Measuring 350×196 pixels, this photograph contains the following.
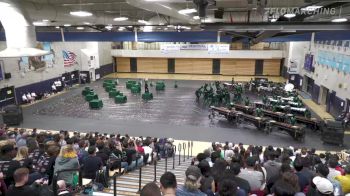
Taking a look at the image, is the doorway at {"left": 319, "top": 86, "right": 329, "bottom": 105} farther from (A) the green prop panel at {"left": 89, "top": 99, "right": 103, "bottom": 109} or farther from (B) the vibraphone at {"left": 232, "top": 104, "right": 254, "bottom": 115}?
(A) the green prop panel at {"left": 89, "top": 99, "right": 103, "bottom": 109}

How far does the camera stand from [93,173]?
637 centimetres

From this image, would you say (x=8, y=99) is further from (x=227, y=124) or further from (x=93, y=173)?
(x=93, y=173)

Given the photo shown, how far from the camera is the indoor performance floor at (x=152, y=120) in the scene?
1460cm

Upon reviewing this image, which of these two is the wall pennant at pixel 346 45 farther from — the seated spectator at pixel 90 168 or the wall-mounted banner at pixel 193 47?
the wall-mounted banner at pixel 193 47

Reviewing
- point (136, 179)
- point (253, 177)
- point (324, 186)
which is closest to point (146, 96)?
point (136, 179)

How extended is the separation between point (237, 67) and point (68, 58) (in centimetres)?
2016

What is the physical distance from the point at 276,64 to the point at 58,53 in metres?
25.1

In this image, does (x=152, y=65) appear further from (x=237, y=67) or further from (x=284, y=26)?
(x=284, y=26)

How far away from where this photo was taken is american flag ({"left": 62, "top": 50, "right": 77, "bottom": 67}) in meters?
28.3

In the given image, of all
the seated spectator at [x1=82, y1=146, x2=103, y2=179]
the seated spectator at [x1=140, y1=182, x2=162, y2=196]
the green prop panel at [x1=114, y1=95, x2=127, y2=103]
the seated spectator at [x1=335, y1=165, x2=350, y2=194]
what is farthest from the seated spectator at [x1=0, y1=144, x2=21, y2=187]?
the green prop panel at [x1=114, y1=95, x2=127, y2=103]

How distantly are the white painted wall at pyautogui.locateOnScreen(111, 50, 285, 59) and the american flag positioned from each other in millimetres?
8072

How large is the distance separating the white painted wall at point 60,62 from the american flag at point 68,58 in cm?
36

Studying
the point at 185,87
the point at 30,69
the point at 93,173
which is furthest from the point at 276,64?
the point at 93,173

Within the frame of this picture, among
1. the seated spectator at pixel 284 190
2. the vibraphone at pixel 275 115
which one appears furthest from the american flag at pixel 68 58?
the seated spectator at pixel 284 190
